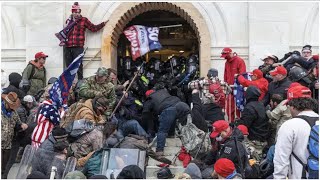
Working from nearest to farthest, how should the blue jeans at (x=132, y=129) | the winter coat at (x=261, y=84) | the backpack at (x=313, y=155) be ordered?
the backpack at (x=313, y=155)
the blue jeans at (x=132, y=129)
the winter coat at (x=261, y=84)

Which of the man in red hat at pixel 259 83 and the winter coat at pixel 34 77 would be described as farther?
the winter coat at pixel 34 77

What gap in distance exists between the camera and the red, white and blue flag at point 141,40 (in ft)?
49.8

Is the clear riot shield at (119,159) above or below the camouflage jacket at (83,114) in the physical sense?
below

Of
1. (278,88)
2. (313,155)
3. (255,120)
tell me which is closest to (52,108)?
(255,120)

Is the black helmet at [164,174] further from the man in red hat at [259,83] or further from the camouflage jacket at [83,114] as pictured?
the man in red hat at [259,83]

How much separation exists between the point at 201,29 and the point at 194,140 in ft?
17.2

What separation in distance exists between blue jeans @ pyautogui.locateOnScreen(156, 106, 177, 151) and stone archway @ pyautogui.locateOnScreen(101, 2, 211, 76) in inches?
151

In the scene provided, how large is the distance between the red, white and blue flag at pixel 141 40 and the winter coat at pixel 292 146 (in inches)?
349

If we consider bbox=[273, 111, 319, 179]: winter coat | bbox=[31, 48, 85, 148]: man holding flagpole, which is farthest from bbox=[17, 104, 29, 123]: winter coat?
bbox=[273, 111, 319, 179]: winter coat

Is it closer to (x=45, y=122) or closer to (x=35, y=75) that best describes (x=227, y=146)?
(x=45, y=122)

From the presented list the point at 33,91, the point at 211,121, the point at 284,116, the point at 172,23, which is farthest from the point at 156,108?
the point at 172,23

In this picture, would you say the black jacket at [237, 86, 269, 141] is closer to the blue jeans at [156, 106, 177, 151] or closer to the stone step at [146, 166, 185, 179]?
the stone step at [146, 166, 185, 179]

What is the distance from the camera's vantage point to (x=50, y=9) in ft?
50.2

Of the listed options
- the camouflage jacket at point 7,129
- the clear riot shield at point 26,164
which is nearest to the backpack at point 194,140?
the clear riot shield at point 26,164
